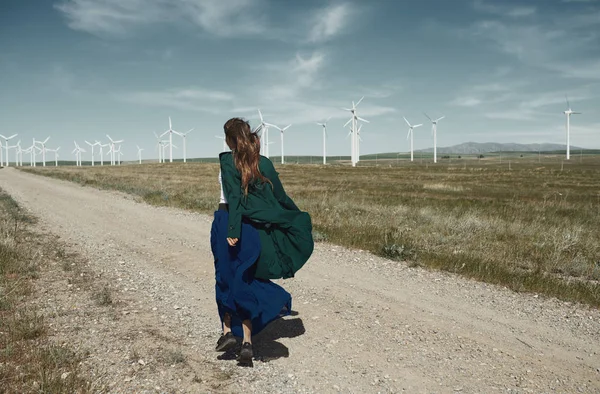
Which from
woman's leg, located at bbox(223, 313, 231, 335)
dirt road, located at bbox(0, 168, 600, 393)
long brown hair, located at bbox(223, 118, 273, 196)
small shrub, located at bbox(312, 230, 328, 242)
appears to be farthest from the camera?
small shrub, located at bbox(312, 230, 328, 242)

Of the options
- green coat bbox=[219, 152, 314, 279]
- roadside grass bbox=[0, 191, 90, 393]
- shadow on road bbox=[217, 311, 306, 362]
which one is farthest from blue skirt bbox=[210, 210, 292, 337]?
roadside grass bbox=[0, 191, 90, 393]

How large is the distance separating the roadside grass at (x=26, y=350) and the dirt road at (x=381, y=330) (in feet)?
2.04

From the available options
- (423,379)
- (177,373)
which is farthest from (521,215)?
(177,373)

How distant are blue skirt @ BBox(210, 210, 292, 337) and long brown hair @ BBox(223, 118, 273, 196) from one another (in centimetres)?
54

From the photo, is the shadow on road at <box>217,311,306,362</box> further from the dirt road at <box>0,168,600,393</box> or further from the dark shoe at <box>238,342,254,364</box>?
the dark shoe at <box>238,342,254,364</box>

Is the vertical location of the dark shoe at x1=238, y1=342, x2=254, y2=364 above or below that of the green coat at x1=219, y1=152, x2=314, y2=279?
below

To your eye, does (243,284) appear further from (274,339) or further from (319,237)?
(319,237)

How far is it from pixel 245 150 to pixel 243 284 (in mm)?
1507

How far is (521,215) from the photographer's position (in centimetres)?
2062

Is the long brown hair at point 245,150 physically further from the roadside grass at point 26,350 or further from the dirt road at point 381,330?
the roadside grass at point 26,350

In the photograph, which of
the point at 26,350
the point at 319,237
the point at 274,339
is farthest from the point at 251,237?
the point at 319,237

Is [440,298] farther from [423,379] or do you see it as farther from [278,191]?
[278,191]

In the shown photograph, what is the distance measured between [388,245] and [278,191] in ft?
22.3

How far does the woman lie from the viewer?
494 centimetres
